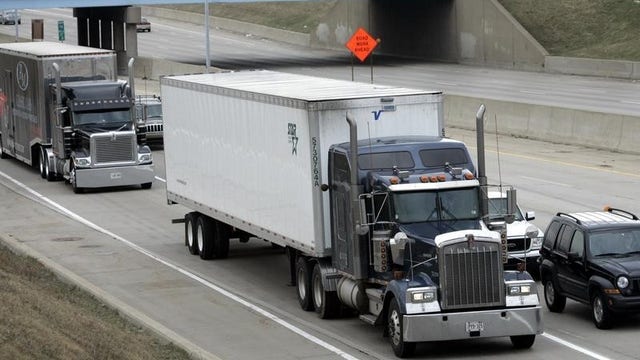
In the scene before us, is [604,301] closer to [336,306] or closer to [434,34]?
[336,306]

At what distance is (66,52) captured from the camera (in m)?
42.1

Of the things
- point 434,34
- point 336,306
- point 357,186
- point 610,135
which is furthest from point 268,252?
point 434,34

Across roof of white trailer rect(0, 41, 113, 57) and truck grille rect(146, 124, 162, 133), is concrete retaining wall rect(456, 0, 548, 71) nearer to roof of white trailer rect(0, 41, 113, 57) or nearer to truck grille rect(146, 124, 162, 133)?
truck grille rect(146, 124, 162, 133)

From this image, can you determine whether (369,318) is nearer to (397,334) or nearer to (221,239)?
(397,334)

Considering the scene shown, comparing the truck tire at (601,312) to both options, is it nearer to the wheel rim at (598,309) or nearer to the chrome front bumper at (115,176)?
the wheel rim at (598,309)

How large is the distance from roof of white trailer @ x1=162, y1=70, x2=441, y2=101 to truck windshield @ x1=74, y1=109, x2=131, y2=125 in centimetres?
1070

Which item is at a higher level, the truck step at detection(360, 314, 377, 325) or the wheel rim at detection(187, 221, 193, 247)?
the wheel rim at detection(187, 221, 193, 247)

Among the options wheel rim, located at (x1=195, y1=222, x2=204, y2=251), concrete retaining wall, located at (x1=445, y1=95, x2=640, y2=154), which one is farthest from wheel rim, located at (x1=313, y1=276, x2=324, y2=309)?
concrete retaining wall, located at (x1=445, y1=95, x2=640, y2=154)

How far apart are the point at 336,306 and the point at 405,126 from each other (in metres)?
2.97

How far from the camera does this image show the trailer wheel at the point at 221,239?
27.4 meters

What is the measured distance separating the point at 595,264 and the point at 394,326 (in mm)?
3380

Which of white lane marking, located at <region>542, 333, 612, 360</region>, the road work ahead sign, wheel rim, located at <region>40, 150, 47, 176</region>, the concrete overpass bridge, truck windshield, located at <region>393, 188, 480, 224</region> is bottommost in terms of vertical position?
white lane marking, located at <region>542, 333, 612, 360</region>

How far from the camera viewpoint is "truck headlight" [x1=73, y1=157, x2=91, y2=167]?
38719 millimetres

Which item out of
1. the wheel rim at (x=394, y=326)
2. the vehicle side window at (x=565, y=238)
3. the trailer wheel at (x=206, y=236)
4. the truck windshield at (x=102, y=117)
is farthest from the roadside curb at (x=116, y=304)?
the truck windshield at (x=102, y=117)
